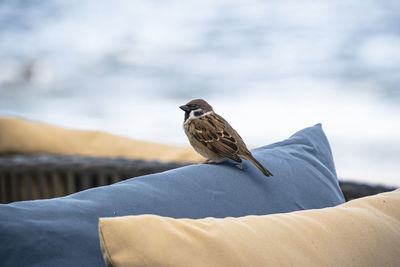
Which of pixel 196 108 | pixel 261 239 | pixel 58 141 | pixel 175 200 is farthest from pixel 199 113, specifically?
pixel 58 141

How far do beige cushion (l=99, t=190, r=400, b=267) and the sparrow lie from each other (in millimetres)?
324

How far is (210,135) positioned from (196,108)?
115mm

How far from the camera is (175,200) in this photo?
74 cm

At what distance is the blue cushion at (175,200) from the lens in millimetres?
584

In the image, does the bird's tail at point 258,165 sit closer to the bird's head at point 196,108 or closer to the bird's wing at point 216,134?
the bird's wing at point 216,134

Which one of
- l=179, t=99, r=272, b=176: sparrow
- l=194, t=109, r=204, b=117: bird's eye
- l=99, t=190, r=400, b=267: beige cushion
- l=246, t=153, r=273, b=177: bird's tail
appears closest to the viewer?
l=99, t=190, r=400, b=267: beige cushion

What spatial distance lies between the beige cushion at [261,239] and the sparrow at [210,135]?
0.32 metres

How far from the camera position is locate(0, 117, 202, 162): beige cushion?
2307 millimetres

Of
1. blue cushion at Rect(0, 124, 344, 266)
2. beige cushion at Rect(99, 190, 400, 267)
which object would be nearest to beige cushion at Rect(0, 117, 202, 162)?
blue cushion at Rect(0, 124, 344, 266)

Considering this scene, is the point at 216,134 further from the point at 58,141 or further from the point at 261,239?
the point at 58,141

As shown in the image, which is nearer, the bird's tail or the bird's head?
the bird's tail

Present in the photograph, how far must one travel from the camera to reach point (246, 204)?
2.65 feet

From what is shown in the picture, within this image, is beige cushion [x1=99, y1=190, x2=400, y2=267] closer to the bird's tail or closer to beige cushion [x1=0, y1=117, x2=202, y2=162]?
the bird's tail

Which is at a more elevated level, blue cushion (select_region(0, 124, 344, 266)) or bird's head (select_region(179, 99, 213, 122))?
bird's head (select_region(179, 99, 213, 122))
